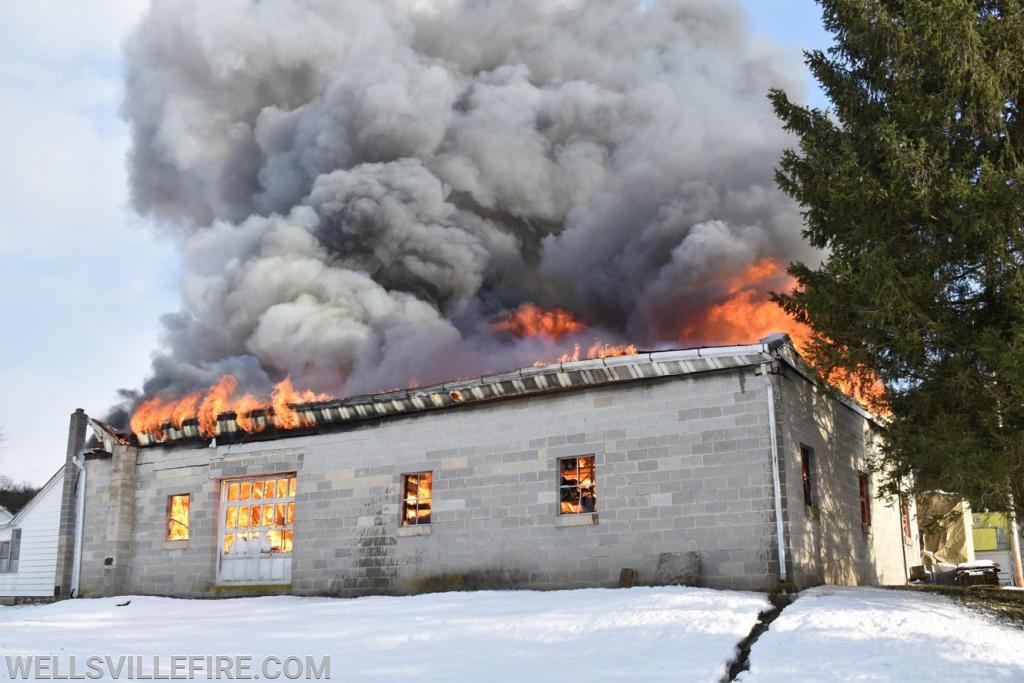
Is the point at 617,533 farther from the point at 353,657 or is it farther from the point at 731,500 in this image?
the point at 353,657

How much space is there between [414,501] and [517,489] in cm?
246

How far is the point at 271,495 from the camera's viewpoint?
19.8 metres

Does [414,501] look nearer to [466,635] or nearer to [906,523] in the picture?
[466,635]

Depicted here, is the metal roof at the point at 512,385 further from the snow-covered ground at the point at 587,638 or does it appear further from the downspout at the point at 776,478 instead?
the snow-covered ground at the point at 587,638

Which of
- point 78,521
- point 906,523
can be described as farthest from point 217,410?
point 906,523

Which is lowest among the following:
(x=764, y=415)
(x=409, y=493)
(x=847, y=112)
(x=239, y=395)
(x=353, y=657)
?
(x=353, y=657)

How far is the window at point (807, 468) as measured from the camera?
1605 cm

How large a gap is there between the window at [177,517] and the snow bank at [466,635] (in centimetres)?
437

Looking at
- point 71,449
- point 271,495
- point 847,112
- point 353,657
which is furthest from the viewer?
point 71,449

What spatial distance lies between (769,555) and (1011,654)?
4.33m

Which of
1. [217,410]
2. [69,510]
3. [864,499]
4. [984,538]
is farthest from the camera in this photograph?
[984,538]

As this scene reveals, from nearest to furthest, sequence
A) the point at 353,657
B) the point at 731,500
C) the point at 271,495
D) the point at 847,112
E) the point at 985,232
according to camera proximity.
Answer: the point at 353,657
the point at 985,232
the point at 731,500
the point at 847,112
the point at 271,495

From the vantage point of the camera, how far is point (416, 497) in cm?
1786

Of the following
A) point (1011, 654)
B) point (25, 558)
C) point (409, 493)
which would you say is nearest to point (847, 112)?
point (1011, 654)
